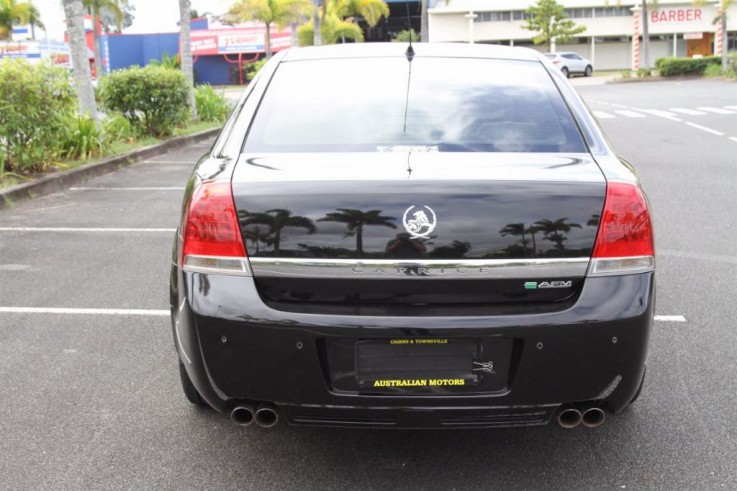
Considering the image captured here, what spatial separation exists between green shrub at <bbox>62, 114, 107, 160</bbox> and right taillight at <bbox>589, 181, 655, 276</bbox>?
10332 mm

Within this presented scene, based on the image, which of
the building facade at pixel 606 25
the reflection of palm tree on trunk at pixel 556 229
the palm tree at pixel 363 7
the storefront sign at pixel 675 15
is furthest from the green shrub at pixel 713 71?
the reflection of palm tree on trunk at pixel 556 229

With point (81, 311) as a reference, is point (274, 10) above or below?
above

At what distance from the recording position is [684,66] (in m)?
45.8

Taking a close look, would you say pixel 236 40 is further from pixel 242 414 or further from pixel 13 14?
pixel 242 414

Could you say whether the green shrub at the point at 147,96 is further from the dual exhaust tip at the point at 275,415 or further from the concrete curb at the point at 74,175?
the dual exhaust tip at the point at 275,415

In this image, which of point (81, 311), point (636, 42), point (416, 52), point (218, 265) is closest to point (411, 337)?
point (218, 265)

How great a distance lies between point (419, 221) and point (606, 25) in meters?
62.4

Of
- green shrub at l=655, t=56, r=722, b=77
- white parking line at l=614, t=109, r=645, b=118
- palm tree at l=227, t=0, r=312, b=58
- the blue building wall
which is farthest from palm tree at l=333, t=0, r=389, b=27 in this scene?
white parking line at l=614, t=109, r=645, b=118

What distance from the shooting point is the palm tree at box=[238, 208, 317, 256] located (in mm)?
2795

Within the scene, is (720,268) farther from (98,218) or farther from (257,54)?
(257,54)

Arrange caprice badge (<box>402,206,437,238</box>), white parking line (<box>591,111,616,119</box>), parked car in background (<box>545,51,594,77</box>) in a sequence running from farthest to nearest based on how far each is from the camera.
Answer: parked car in background (<box>545,51,594,77</box>) < white parking line (<box>591,111,616,119</box>) < caprice badge (<box>402,206,437,238</box>)

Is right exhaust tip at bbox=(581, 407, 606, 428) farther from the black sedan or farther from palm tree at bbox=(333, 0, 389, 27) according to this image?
palm tree at bbox=(333, 0, 389, 27)

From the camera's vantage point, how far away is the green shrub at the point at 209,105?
2094 cm

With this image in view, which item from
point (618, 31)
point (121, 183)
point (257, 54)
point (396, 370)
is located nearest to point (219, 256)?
point (396, 370)
